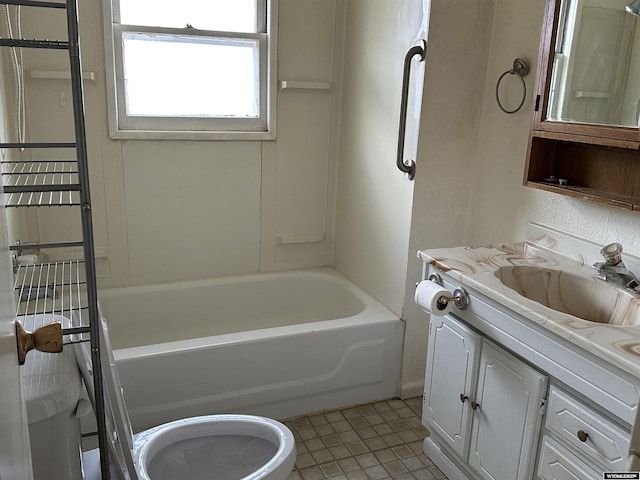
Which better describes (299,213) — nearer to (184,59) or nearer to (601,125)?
(184,59)

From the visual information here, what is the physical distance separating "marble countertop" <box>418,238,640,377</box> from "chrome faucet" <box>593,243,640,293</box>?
0.08ft

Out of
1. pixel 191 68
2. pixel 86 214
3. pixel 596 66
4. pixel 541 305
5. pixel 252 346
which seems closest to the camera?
pixel 86 214

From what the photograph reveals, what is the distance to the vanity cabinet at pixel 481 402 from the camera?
1.59 m

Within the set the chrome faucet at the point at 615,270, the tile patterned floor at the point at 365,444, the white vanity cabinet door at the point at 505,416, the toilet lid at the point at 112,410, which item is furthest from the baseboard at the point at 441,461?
the toilet lid at the point at 112,410

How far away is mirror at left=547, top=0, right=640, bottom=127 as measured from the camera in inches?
64.5

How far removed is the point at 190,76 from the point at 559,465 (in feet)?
7.43

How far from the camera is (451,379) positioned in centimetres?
194

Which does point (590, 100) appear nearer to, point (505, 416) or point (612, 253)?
point (612, 253)

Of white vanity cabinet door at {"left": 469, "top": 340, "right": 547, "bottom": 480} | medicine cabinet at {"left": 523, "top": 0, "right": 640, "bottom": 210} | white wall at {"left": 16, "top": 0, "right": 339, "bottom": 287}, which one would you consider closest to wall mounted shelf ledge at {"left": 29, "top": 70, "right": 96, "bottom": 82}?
white wall at {"left": 16, "top": 0, "right": 339, "bottom": 287}

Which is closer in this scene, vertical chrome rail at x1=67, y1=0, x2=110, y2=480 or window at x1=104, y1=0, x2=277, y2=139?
vertical chrome rail at x1=67, y1=0, x2=110, y2=480

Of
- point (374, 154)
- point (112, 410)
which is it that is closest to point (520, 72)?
point (374, 154)

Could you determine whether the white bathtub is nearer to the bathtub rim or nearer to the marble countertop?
the bathtub rim

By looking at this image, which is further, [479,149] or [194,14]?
[194,14]

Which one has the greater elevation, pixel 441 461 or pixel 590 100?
pixel 590 100
